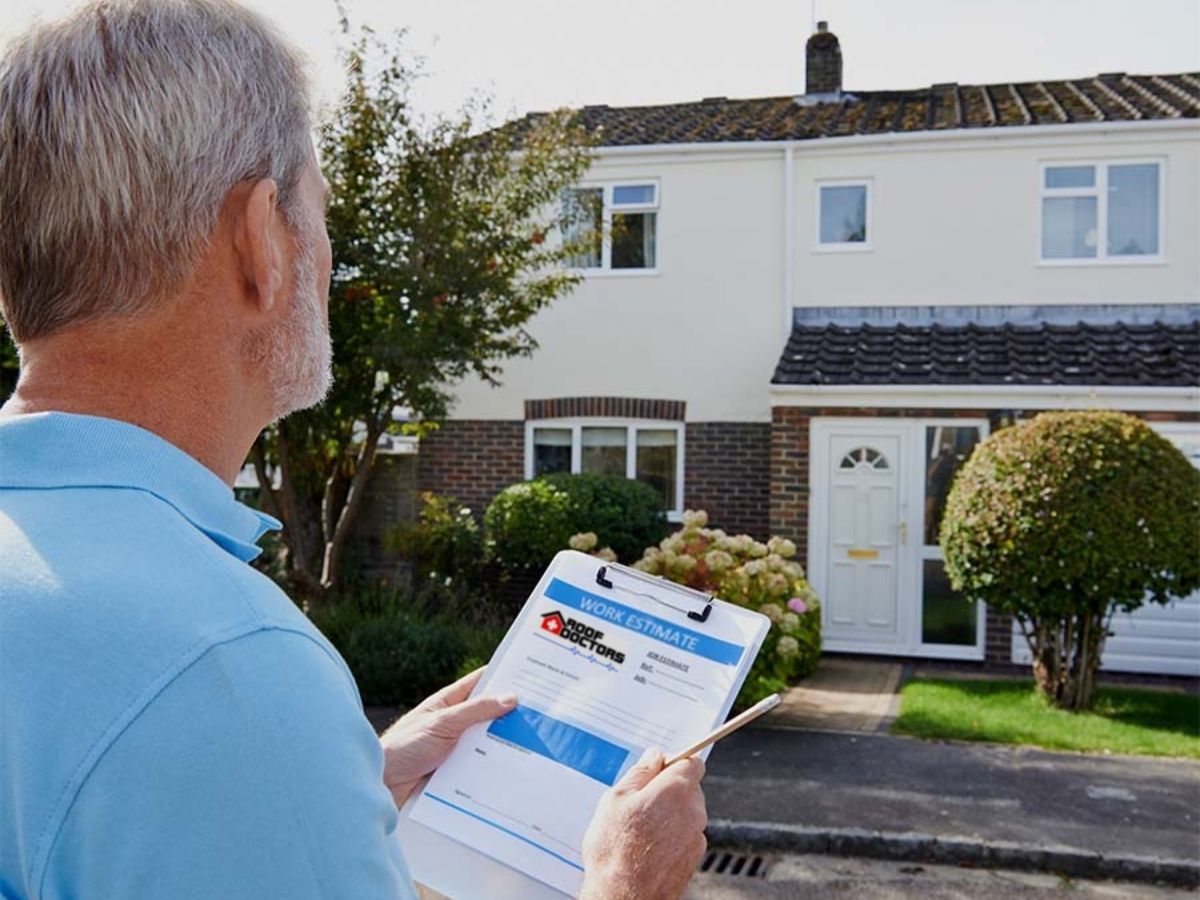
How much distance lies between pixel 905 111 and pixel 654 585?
13.9 m

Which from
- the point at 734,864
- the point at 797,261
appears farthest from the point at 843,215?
the point at 734,864

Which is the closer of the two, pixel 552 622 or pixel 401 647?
pixel 552 622

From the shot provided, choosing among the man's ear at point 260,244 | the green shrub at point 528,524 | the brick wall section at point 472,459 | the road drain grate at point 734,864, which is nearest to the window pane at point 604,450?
the brick wall section at point 472,459

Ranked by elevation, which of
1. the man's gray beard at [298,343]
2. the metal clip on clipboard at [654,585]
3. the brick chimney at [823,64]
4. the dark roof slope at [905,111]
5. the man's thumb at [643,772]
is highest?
the brick chimney at [823,64]

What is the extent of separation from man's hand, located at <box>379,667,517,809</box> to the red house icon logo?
139mm

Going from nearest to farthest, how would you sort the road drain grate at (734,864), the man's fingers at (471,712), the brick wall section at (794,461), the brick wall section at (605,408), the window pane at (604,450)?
the man's fingers at (471,712) → the road drain grate at (734,864) → the brick wall section at (794,461) → the brick wall section at (605,408) → the window pane at (604,450)

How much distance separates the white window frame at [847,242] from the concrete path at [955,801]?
258 inches

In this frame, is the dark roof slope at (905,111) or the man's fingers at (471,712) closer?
the man's fingers at (471,712)

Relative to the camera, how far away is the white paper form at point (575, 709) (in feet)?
5.79

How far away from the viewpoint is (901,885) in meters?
5.73

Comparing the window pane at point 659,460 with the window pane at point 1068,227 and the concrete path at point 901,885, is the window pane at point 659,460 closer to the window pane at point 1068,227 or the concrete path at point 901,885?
the window pane at point 1068,227

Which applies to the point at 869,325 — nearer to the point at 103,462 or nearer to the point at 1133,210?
the point at 1133,210

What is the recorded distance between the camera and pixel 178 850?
3.06ft

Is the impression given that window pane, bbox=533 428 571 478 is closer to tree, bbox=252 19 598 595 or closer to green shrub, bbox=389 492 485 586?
green shrub, bbox=389 492 485 586
